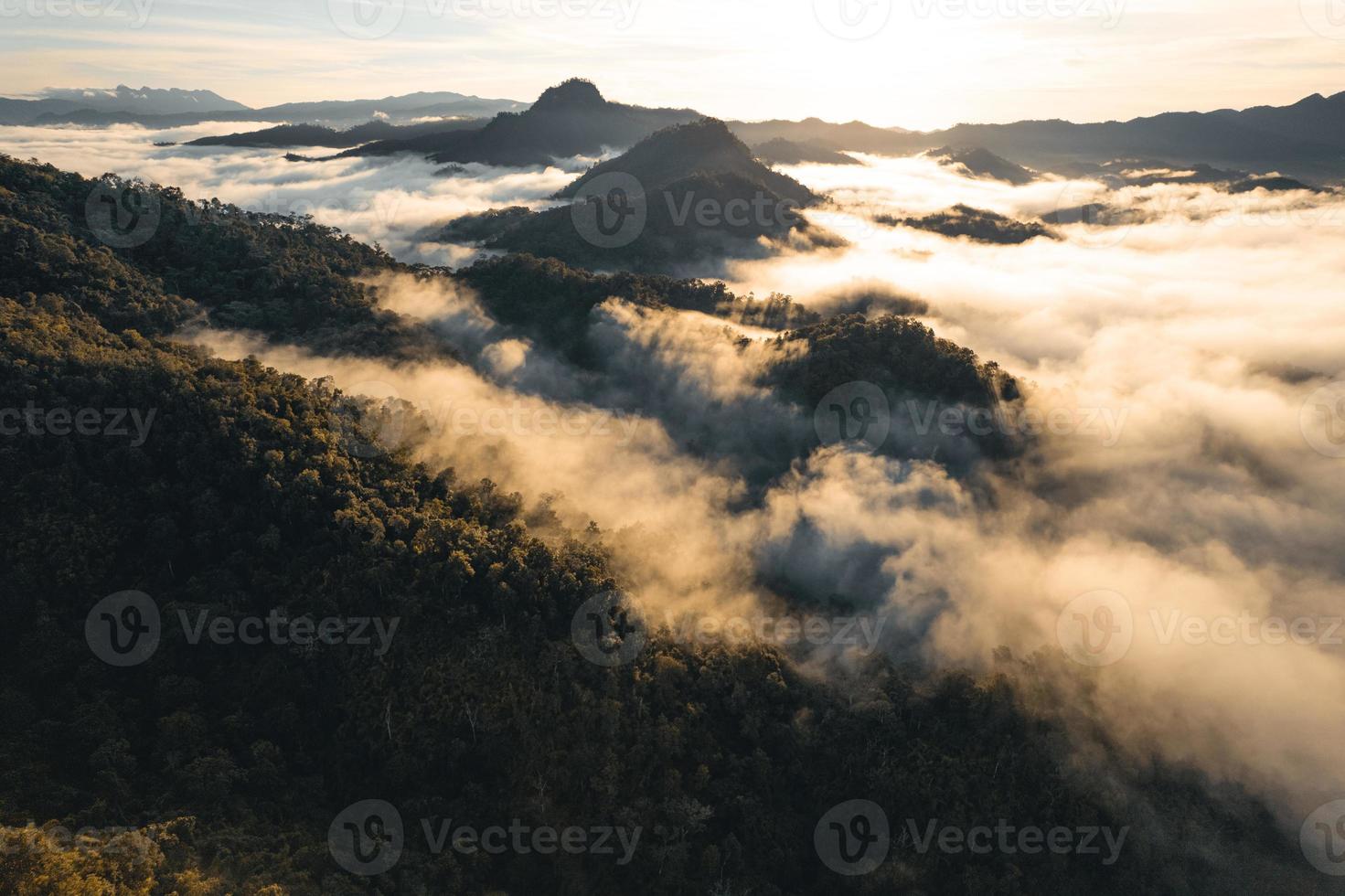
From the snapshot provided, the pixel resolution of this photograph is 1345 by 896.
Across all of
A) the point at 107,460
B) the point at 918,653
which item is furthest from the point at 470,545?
the point at 918,653

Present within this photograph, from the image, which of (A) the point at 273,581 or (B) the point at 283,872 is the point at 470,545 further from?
(B) the point at 283,872

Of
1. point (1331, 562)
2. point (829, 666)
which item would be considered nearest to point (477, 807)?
point (829, 666)

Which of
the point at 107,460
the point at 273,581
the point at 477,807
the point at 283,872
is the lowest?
the point at 477,807

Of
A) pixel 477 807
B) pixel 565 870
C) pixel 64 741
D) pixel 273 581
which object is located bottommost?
pixel 565 870

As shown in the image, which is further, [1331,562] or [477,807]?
[1331,562]

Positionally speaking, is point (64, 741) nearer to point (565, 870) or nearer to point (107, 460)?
point (107, 460)

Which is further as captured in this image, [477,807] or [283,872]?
[477,807]

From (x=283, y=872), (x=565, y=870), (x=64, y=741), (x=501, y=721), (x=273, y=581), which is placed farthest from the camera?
(x=273, y=581)

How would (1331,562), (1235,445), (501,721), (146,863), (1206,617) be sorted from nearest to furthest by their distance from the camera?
1. (146,863)
2. (501,721)
3. (1206,617)
4. (1331,562)
5. (1235,445)

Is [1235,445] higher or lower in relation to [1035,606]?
higher
